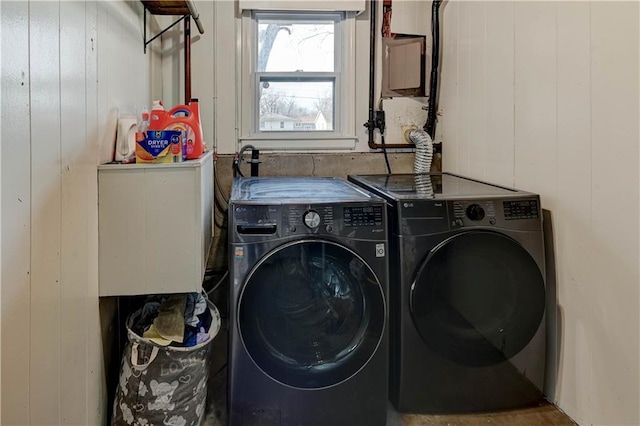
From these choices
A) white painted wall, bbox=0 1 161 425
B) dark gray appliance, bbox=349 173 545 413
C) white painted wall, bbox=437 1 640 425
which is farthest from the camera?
dark gray appliance, bbox=349 173 545 413

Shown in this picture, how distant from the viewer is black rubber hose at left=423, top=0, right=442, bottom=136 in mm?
2594

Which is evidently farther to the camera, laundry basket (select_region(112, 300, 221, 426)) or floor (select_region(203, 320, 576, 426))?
floor (select_region(203, 320, 576, 426))

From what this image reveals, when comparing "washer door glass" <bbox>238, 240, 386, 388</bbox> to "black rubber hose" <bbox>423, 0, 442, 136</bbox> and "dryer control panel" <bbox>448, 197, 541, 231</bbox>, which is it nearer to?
"dryer control panel" <bbox>448, 197, 541, 231</bbox>

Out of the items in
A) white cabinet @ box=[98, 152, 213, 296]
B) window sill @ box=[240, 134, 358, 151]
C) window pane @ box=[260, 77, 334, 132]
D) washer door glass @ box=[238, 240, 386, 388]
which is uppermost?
window pane @ box=[260, 77, 334, 132]

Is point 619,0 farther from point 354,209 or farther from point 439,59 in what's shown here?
point 439,59

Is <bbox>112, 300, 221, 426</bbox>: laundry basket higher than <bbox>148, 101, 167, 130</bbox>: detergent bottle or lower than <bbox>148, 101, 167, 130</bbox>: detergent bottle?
lower

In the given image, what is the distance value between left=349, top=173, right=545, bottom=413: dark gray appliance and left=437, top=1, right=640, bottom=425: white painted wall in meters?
0.12

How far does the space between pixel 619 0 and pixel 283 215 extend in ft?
4.28

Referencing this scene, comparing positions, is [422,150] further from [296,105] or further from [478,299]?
[478,299]

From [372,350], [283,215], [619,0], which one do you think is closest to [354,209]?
[283,215]

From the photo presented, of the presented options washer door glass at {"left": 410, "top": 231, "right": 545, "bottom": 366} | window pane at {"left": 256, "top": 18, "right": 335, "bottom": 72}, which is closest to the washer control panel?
washer door glass at {"left": 410, "top": 231, "right": 545, "bottom": 366}

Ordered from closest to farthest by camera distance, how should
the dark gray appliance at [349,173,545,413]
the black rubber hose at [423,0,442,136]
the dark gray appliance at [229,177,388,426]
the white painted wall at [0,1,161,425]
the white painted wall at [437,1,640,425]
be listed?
the white painted wall at [0,1,161,425] → the white painted wall at [437,1,640,425] → the dark gray appliance at [229,177,388,426] → the dark gray appliance at [349,173,545,413] → the black rubber hose at [423,0,442,136]

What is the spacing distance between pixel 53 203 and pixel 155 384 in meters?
0.73

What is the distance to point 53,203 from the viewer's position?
1092mm
